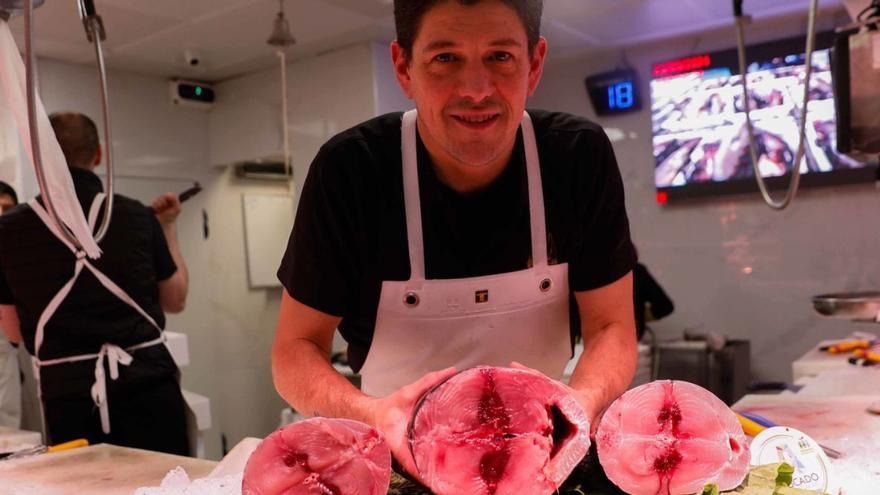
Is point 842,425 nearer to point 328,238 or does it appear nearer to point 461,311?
point 461,311

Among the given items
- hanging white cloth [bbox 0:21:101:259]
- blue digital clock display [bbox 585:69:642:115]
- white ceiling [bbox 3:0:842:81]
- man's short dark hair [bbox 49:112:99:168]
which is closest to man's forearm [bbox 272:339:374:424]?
hanging white cloth [bbox 0:21:101:259]

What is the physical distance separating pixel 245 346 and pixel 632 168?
2.73m

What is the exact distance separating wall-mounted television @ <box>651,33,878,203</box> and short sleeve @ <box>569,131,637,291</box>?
2737 mm

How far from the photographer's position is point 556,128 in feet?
4.39

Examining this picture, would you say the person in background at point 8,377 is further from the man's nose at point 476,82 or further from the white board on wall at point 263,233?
the man's nose at point 476,82

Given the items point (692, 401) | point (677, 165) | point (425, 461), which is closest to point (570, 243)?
point (692, 401)

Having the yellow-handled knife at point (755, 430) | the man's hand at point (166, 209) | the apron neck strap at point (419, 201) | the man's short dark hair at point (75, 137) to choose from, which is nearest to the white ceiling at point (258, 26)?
the man's hand at point (166, 209)

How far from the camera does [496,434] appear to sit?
0.71 metres

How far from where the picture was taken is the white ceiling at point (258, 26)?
10.7 ft

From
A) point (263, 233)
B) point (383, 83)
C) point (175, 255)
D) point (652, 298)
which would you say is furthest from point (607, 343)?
point (263, 233)

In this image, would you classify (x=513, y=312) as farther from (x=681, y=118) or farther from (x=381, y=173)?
(x=681, y=118)

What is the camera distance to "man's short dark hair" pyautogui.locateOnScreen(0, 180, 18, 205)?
3.32 meters

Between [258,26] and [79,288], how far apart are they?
1.72 meters

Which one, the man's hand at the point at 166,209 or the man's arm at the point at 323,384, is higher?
the man's hand at the point at 166,209
